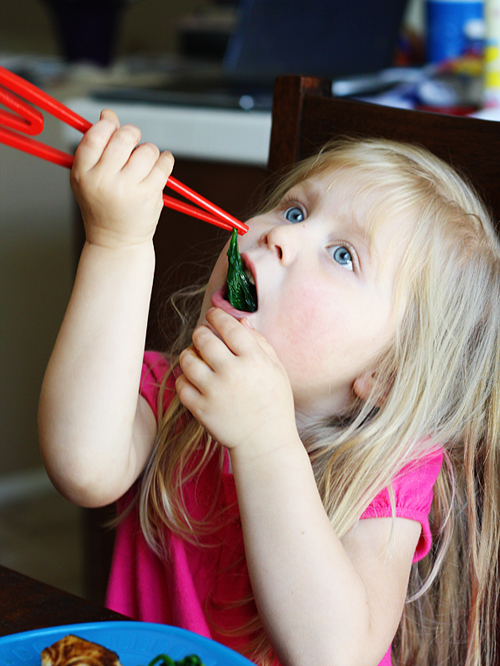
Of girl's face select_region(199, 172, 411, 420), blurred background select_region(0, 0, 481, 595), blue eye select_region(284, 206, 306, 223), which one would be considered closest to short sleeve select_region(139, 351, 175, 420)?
girl's face select_region(199, 172, 411, 420)

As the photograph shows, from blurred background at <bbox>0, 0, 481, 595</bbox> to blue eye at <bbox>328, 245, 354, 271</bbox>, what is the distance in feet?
2.65

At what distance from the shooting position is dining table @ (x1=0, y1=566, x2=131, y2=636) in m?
0.59

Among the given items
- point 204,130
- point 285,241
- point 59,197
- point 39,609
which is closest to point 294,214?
point 285,241

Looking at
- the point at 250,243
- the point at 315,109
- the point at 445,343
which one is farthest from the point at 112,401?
the point at 315,109

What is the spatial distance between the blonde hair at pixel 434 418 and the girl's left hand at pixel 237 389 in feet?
0.42

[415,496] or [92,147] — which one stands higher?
[92,147]

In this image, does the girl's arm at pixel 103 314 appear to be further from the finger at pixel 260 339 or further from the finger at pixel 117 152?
the finger at pixel 260 339

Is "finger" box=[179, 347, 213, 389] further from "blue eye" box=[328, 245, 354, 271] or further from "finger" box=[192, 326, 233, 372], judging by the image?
"blue eye" box=[328, 245, 354, 271]

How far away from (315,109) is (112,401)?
19.1 inches

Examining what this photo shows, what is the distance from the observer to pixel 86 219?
700 millimetres

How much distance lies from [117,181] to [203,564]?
17.9 inches

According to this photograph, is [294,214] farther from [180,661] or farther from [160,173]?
[180,661]

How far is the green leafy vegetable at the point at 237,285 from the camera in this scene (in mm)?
787

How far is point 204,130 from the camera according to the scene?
1.63m
